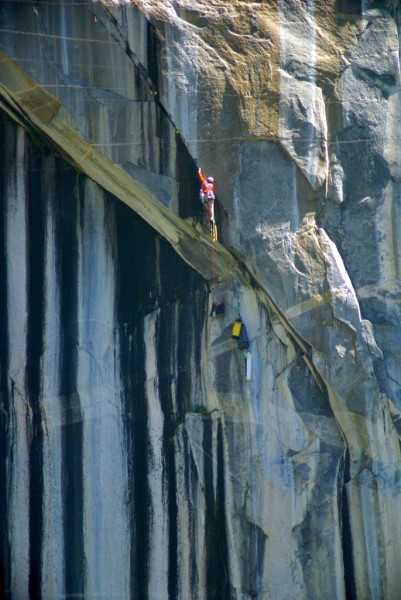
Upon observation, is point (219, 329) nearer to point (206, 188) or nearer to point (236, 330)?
point (236, 330)

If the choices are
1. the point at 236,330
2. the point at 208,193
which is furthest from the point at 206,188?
the point at 236,330

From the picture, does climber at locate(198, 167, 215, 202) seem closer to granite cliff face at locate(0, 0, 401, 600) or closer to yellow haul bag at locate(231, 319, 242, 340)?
granite cliff face at locate(0, 0, 401, 600)

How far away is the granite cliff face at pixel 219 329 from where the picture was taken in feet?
22.8

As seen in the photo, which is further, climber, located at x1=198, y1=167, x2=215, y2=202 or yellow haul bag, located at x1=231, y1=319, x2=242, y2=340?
yellow haul bag, located at x1=231, y1=319, x2=242, y2=340

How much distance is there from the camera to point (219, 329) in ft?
23.9

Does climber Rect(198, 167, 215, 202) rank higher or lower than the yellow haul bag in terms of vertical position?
higher

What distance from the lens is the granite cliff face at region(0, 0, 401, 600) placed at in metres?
6.95

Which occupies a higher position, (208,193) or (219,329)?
(208,193)

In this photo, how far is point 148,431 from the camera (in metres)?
7.32

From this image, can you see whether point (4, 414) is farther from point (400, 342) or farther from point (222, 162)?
point (400, 342)

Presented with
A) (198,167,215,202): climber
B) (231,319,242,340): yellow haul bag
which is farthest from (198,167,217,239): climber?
(231,319,242,340): yellow haul bag

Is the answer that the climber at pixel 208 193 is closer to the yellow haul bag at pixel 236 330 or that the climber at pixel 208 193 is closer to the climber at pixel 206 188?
the climber at pixel 206 188

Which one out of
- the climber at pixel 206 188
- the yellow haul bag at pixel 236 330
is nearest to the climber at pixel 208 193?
the climber at pixel 206 188

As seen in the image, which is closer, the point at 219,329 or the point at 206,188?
the point at 206,188
